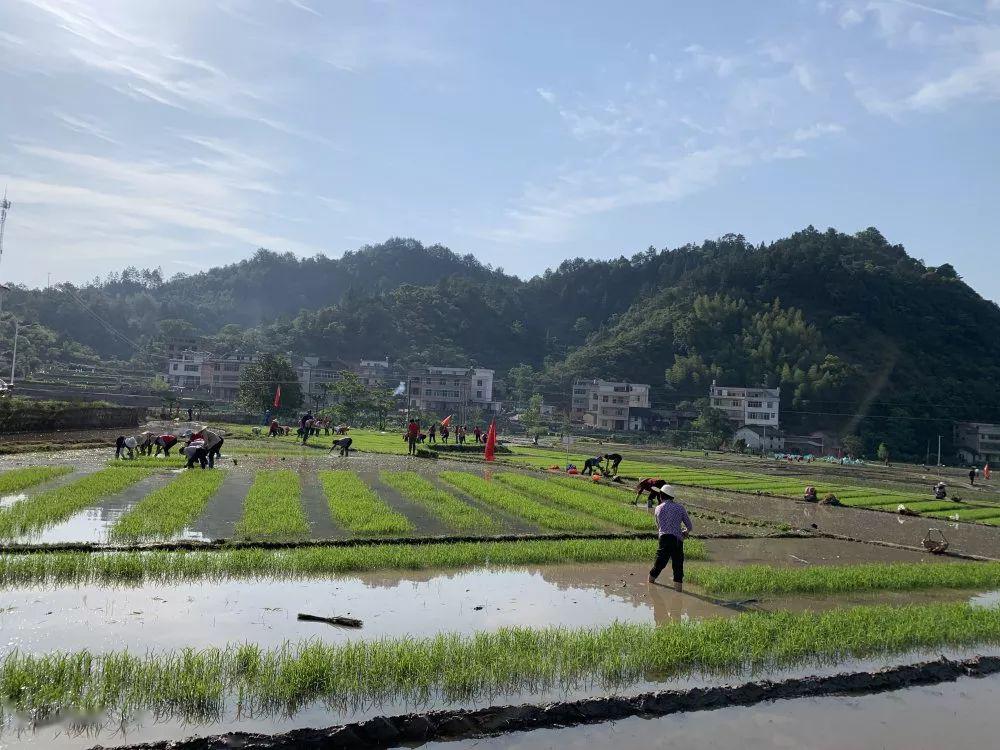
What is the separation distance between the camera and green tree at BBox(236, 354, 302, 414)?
59.5 m

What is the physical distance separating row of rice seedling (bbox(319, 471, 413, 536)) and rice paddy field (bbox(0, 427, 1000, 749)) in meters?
0.11

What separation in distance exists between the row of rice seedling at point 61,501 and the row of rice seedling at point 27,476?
82 centimetres

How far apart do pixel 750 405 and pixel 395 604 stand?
86.3 metres

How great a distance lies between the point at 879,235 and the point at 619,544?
141148mm

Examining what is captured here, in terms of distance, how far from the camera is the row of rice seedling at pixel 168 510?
11695mm

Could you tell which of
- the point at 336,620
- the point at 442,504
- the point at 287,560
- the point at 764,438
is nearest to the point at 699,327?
the point at 764,438

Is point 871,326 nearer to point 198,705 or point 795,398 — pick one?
point 795,398

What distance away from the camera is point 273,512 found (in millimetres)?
14141

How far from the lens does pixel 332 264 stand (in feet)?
603

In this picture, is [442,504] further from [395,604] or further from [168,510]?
[395,604]

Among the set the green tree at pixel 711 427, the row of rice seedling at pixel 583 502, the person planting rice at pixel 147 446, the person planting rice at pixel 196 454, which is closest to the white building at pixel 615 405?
the green tree at pixel 711 427

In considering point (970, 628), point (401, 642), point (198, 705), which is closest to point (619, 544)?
point (970, 628)

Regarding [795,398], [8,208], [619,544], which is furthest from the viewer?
[795,398]

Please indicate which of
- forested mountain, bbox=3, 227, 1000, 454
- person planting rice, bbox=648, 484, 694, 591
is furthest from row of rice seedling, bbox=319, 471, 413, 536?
forested mountain, bbox=3, 227, 1000, 454
